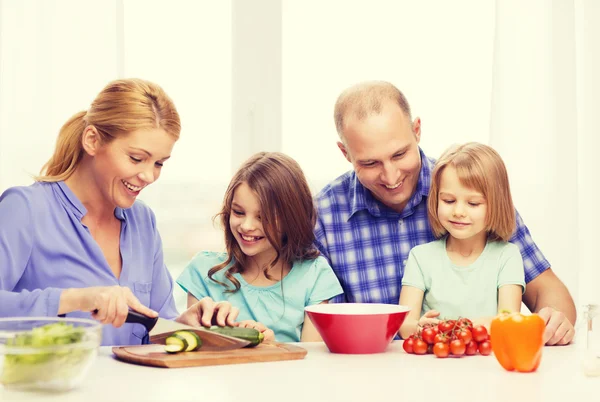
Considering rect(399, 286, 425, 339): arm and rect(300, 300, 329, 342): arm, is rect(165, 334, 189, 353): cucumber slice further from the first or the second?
rect(399, 286, 425, 339): arm

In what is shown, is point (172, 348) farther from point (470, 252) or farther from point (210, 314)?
point (470, 252)

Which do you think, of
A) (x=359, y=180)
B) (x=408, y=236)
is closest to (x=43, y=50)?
(x=359, y=180)

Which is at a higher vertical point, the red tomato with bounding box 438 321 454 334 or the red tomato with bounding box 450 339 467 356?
the red tomato with bounding box 438 321 454 334

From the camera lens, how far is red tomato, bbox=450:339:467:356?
1780mm

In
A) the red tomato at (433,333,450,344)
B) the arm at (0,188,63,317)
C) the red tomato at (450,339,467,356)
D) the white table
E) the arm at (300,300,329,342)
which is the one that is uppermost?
the arm at (0,188,63,317)

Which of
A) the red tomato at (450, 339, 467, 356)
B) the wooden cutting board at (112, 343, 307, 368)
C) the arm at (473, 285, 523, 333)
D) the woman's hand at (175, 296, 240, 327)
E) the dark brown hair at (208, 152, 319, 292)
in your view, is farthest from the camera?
the dark brown hair at (208, 152, 319, 292)

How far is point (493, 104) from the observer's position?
3.43 metres

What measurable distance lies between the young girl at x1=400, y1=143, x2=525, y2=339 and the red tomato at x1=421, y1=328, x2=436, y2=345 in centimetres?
45

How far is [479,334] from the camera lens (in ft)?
5.91

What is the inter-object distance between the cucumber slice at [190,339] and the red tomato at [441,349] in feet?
1.75

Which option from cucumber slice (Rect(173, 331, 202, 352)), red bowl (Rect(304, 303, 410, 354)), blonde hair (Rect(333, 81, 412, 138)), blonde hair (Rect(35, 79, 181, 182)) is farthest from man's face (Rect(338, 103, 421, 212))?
cucumber slice (Rect(173, 331, 202, 352))

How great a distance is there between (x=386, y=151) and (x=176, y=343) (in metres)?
1.00

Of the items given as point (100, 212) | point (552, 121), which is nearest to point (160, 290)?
point (100, 212)

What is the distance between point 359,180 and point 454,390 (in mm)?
1264
